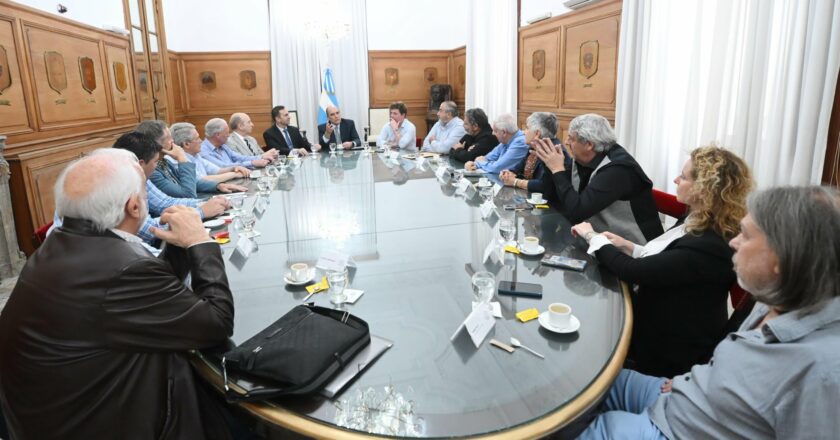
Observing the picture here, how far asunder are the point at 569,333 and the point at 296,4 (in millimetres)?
7650

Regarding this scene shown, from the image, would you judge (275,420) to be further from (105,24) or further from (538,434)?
(105,24)

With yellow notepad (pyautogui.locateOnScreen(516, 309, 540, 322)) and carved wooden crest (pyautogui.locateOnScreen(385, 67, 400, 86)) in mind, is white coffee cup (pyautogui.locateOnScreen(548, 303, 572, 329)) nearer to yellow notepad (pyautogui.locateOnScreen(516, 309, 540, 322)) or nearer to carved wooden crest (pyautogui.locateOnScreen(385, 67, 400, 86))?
yellow notepad (pyautogui.locateOnScreen(516, 309, 540, 322))

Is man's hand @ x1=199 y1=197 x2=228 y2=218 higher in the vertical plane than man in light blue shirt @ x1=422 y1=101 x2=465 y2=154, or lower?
lower

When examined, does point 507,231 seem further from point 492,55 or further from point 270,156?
point 492,55

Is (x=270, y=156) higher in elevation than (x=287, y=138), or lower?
lower

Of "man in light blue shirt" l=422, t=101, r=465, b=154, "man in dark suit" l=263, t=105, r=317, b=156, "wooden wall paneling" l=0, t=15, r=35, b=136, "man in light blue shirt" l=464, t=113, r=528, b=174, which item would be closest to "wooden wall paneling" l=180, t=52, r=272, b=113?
"man in dark suit" l=263, t=105, r=317, b=156

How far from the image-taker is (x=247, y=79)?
7.52 metres

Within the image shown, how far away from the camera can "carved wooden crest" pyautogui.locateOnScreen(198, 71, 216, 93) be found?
7359mm

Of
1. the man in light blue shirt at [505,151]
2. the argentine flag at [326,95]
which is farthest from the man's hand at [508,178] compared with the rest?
the argentine flag at [326,95]

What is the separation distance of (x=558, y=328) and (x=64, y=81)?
16.6 ft

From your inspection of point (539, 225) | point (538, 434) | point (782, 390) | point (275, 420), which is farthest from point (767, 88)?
point (275, 420)

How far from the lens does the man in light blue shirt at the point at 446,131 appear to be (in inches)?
212

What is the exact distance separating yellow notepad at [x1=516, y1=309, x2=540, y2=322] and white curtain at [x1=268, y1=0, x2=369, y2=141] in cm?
709

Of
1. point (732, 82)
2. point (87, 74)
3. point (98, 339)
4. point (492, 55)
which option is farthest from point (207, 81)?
point (98, 339)
